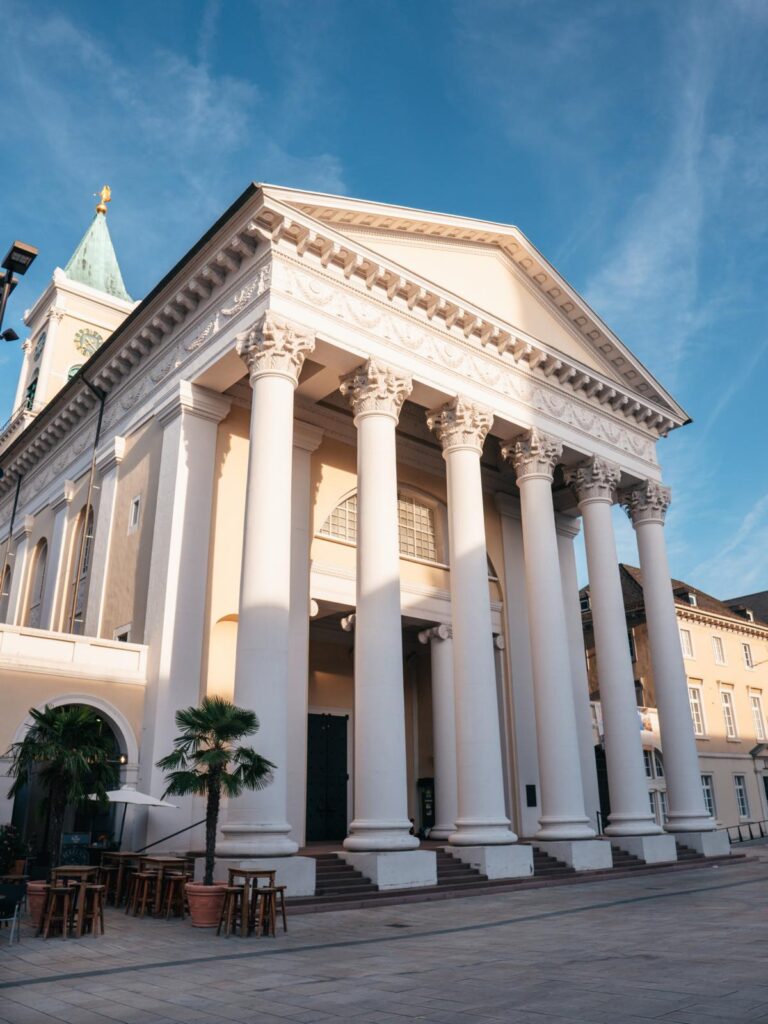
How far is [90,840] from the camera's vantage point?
15.5 metres

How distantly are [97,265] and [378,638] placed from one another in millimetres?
32087

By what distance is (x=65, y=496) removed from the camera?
24.7m

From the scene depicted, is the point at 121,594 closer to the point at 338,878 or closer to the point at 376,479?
the point at 376,479

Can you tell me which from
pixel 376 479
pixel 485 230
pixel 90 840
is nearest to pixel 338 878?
pixel 90 840

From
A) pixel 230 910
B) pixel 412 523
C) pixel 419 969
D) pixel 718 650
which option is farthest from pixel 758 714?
pixel 419 969

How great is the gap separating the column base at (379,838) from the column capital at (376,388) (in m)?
8.42

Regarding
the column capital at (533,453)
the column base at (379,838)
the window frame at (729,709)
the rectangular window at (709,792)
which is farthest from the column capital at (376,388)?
the window frame at (729,709)

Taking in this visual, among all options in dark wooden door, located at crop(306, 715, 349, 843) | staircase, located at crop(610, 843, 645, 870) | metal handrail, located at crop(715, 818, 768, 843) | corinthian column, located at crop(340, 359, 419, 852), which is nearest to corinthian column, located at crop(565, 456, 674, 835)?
staircase, located at crop(610, 843, 645, 870)

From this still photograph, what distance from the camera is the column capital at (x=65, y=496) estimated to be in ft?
80.4

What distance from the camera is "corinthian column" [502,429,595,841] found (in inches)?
752

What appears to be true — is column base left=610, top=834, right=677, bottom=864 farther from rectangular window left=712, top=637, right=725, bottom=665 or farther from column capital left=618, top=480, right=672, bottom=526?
rectangular window left=712, top=637, right=725, bottom=665

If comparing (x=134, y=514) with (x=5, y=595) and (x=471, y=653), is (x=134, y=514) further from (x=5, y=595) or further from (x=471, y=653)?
(x=5, y=595)

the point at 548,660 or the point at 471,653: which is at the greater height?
the point at 548,660

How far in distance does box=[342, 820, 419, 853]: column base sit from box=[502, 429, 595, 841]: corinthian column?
526 cm
